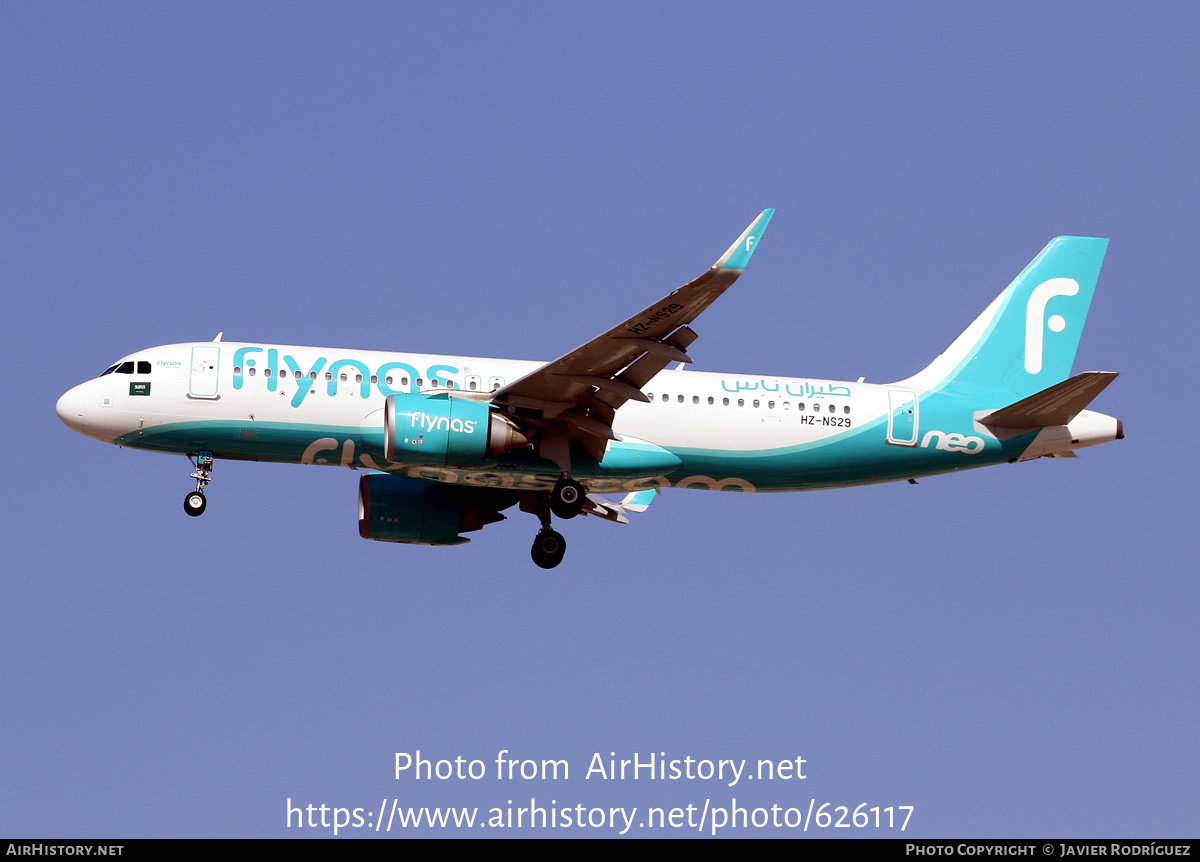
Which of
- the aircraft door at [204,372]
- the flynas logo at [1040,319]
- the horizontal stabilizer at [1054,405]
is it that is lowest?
the horizontal stabilizer at [1054,405]

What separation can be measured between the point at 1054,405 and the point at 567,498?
12033mm

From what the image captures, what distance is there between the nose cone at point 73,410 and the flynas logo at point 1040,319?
23835 mm

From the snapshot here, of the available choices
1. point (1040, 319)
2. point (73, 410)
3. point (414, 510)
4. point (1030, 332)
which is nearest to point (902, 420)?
point (1030, 332)

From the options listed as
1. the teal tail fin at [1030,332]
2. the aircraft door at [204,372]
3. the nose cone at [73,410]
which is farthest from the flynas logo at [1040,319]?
the nose cone at [73,410]

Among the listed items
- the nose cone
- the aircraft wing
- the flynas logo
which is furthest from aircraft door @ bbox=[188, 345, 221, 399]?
the flynas logo

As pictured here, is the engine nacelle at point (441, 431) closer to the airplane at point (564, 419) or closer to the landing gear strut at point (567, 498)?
the airplane at point (564, 419)

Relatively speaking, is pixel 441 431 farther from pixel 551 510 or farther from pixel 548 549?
pixel 548 549

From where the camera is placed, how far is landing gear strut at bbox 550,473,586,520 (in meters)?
32.8

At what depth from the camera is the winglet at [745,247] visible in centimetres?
2714

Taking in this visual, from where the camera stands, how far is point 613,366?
31.0m

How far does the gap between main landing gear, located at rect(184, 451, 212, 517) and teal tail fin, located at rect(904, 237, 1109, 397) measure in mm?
17721

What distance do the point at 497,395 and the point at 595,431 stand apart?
8.11 ft

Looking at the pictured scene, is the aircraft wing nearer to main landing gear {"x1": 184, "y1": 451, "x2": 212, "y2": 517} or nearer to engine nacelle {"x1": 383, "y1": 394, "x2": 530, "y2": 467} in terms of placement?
engine nacelle {"x1": 383, "y1": 394, "x2": 530, "y2": 467}

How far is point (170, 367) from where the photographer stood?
108 feet
